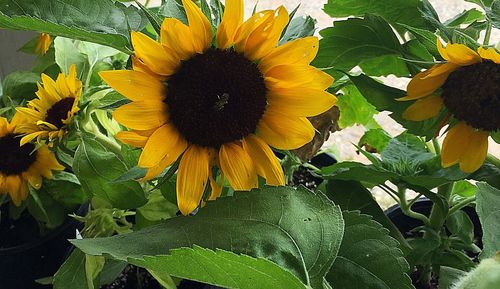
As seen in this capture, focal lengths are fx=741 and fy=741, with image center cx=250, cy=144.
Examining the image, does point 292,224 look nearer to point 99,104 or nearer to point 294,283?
point 294,283

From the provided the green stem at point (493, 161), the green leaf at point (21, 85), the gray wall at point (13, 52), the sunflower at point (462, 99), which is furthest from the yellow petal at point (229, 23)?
the gray wall at point (13, 52)

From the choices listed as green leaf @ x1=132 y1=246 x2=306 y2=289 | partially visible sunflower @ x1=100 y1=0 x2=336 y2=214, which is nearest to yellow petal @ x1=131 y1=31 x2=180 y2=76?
partially visible sunflower @ x1=100 y1=0 x2=336 y2=214

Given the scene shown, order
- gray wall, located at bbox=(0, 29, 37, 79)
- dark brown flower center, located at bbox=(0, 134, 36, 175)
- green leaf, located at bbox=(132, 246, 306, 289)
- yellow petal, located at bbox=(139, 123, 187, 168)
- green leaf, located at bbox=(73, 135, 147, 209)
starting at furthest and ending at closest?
gray wall, located at bbox=(0, 29, 37, 79) → dark brown flower center, located at bbox=(0, 134, 36, 175) → green leaf, located at bbox=(73, 135, 147, 209) → yellow petal, located at bbox=(139, 123, 187, 168) → green leaf, located at bbox=(132, 246, 306, 289)

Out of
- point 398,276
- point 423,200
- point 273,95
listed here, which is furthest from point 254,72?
point 423,200

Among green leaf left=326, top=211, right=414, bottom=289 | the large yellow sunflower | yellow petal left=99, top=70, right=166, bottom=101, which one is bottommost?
the large yellow sunflower

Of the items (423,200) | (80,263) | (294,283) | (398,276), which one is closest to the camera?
(294,283)

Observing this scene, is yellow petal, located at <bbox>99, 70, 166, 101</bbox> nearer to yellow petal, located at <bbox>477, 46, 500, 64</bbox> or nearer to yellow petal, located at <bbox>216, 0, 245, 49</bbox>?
yellow petal, located at <bbox>216, 0, 245, 49</bbox>
